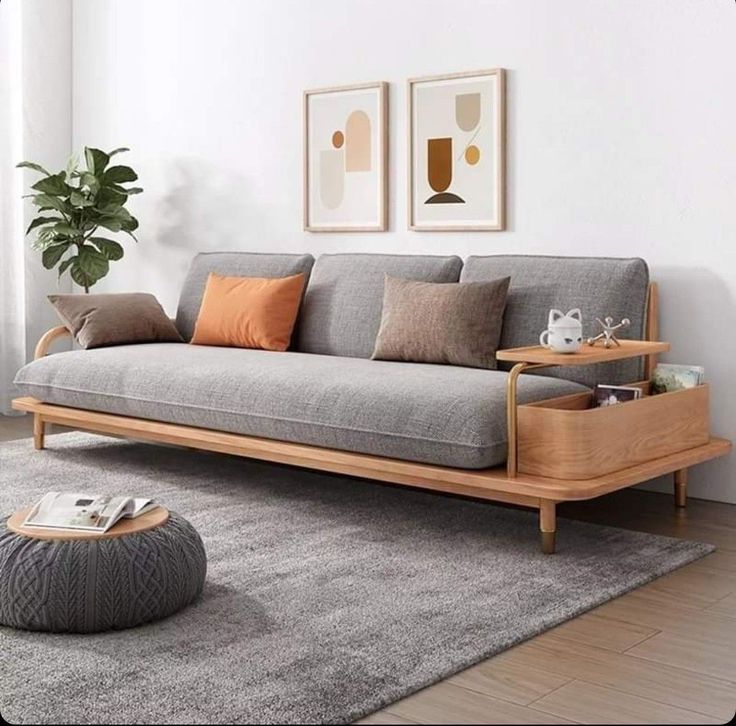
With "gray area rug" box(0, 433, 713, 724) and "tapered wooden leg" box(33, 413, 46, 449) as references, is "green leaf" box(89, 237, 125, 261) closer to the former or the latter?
"tapered wooden leg" box(33, 413, 46, 449)

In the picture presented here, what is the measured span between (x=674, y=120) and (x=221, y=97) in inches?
94.3

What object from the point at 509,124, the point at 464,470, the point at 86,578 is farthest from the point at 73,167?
the point at 86,578

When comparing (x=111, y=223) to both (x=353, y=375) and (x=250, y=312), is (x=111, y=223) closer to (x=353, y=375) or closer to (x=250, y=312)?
(x=250, y=312)

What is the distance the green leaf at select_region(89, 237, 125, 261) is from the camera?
19.2 ft

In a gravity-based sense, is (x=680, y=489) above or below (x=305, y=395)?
below

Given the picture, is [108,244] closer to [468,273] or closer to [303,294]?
[303,294]

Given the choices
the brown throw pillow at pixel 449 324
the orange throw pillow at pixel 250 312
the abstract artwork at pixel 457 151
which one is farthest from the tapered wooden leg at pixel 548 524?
the orange throw pillow at pixel 250 312

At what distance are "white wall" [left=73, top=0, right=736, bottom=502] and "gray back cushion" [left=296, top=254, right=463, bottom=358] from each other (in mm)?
249

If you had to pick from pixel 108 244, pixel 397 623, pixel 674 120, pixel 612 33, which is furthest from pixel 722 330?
pixel 108 244

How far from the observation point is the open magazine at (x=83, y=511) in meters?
2.84

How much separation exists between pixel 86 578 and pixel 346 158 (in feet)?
9.49

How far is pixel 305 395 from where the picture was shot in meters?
3.96

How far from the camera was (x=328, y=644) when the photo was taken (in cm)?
268

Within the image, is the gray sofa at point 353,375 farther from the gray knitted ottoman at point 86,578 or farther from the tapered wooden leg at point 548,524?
the gray knitted ottoman at point 86,578
